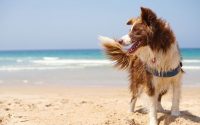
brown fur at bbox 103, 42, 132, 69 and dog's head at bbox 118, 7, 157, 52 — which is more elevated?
dog's head at bbox 118, 7, 157, 52

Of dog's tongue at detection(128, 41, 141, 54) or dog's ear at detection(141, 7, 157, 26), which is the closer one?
dog's ear at detection(141, 7, 157, 26)

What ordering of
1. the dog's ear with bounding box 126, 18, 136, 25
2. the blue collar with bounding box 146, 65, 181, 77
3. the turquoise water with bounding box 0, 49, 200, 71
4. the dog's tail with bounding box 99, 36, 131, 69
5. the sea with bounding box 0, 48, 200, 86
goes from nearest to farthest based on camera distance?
the dog's ear with bounding box 126, 18, 136, 25
the blue collar with bounding box 146, 65, 181, 77
the dog's tail with bounding box 99, 36, 131, 69
the sea with bounding box 0, 48, 200, 86
the turquoise water with bounding box 0, 49, 200, 71

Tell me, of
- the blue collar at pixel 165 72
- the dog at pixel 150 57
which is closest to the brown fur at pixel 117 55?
the dog at pixel 150 57

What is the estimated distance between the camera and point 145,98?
18.8 feet

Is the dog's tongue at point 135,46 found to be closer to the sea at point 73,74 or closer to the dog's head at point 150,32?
the dog's head at point 150,32

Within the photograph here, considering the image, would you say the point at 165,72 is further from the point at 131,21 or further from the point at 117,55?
the point at 117,55

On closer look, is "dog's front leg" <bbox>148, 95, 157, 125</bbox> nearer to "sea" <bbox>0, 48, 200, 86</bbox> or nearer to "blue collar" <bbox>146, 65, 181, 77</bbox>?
"blue collar" <bbox>146, 65, 181, 77</bbox>

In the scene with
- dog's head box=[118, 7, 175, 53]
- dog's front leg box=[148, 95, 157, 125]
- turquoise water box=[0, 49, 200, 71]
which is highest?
dog's head box=[118, 7, 175, 53]

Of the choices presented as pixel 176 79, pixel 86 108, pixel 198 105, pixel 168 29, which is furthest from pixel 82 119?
pixel 198 105

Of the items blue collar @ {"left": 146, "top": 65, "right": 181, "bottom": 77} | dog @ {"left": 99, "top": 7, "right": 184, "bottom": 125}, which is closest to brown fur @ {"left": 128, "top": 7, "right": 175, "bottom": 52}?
dog @ {"left": 99, "top": 7, "right": 184, "bottom": 125}

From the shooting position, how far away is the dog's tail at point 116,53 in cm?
604

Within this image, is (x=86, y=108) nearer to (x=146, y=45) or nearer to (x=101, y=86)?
(x=146, y=45)

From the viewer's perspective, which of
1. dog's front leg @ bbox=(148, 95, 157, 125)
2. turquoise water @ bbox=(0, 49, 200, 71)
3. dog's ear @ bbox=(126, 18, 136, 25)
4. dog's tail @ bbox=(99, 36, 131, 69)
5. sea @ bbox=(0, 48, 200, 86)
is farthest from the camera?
turquoise water @ bbox=(0, 49, 200, 71)

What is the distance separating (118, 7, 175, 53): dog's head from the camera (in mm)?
4848
